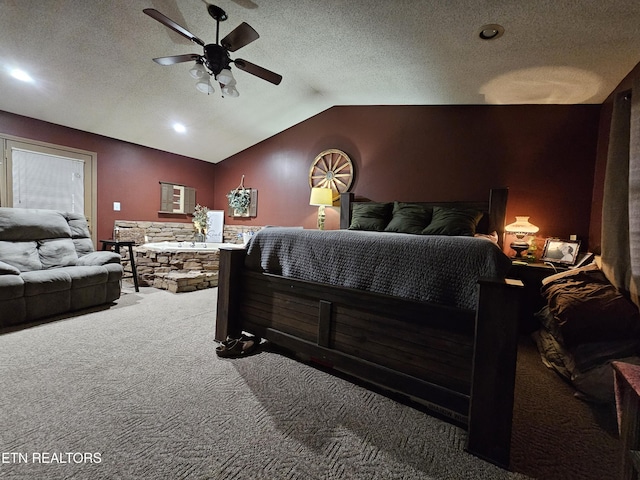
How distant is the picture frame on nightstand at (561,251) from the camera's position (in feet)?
9.12

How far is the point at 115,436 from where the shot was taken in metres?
1.25

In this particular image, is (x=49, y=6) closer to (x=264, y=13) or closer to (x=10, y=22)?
(x=10, y=22)

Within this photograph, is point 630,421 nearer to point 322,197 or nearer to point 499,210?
point 499,210

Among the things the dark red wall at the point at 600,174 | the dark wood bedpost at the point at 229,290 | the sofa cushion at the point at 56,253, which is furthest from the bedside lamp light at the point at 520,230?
the sofa cushion at the point at 56,253

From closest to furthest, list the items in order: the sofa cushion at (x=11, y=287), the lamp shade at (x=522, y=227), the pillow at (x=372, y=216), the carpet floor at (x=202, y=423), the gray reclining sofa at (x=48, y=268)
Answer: the carpet floor at (x=202, y=423), the sofa cushion at (x=11, y=287), the gray reclining sofa at (x=48, y=268), the lamp shade at (x=522, y=227), the pillow at (x=372, y=216)

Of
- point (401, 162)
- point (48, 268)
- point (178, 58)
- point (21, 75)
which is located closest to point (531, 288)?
point (401, 162)

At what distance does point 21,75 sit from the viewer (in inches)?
121

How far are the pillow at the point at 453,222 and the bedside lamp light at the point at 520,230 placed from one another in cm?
34

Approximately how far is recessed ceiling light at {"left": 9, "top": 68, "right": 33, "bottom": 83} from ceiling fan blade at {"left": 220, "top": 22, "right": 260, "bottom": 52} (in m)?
2.49

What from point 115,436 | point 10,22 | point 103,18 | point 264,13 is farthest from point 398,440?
point 10,22

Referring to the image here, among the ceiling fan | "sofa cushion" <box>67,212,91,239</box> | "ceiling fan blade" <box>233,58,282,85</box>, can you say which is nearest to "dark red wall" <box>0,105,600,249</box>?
"sofa cushion" <box>67,212,91,239</box>

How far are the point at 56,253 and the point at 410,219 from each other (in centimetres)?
410

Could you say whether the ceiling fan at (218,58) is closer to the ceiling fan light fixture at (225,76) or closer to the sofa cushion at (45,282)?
the ceiling fan light fixture at (225,76)

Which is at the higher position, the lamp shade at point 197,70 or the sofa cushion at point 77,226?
the lamp shade at point 197,70
